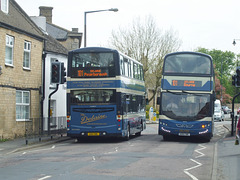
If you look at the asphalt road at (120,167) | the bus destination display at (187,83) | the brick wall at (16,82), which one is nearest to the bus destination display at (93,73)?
the bus destination display at (187,83)

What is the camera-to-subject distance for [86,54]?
22062mm

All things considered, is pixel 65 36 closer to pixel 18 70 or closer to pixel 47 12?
pixel 47 12

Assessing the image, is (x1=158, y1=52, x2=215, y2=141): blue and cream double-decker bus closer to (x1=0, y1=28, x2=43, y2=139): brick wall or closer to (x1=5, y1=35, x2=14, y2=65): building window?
(x1=0, y1=28, x2=43, y2=139): brick wall

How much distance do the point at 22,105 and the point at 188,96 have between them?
390 inches

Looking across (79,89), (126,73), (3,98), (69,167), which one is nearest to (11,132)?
(3,98)

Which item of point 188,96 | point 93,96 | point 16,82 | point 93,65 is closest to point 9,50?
point 16,82

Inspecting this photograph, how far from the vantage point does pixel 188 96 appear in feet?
74.9

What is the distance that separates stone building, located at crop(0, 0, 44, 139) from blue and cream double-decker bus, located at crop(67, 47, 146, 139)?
3959 mm

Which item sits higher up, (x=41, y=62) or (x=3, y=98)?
(x=41, y=62)

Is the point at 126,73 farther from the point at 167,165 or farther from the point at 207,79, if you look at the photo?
the point at 167,165

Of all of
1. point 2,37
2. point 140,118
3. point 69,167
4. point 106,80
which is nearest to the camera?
point 69,167

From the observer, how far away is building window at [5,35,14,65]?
24.2m

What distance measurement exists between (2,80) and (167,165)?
515 inches

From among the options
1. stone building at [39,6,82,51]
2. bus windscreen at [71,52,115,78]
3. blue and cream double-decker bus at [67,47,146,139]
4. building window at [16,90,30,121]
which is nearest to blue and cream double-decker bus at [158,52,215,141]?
blue and cream double-decker bus at [67,47,146,139]
